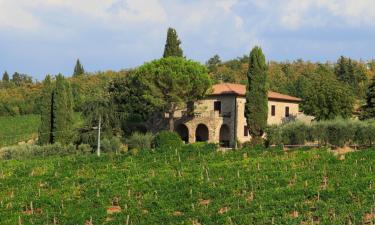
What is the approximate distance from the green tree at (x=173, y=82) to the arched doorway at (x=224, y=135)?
5157 millimetres

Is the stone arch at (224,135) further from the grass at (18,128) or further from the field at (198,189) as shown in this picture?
the grass at (18,128)

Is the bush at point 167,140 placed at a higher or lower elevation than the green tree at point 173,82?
lower

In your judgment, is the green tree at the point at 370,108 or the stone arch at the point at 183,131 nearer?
the green tree at the point at 370,108

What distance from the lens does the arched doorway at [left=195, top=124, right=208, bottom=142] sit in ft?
153

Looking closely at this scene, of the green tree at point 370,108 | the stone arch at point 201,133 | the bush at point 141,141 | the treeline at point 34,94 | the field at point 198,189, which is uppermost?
the treeline at point 34,94

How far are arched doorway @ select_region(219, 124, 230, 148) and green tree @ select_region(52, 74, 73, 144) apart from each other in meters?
12.9

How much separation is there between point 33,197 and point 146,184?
15.8 feet

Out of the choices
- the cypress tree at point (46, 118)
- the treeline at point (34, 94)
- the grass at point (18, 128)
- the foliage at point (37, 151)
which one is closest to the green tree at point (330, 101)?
the foliage at point (37, 151)

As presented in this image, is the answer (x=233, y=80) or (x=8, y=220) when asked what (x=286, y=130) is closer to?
(x=8, y=220)

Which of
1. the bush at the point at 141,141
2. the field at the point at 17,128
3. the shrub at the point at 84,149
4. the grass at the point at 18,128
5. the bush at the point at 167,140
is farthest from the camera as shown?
the field at the point at 17,128

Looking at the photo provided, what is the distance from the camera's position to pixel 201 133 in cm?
4678

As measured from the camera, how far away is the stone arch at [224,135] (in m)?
45.1

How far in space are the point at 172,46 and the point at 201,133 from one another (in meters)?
8.05

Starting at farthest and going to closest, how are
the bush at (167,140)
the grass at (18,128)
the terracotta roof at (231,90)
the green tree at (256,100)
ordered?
the grass at (18,128) < the terracotta roof at (231,90) < the green tree at (256,100) < the bush at (167,140)
